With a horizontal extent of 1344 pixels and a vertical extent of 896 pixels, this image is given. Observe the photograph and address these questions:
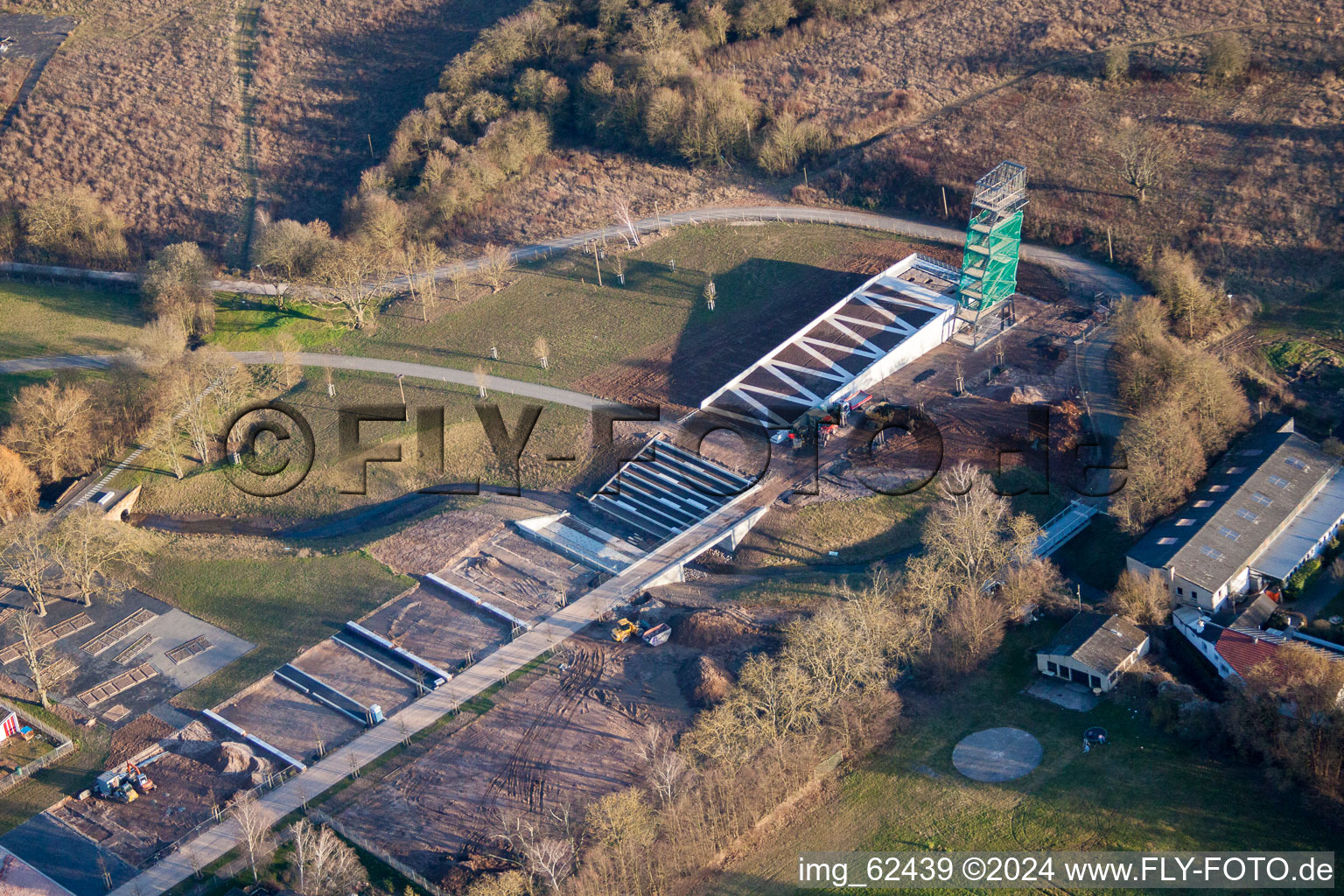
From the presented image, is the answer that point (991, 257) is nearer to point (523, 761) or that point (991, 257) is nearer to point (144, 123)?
point (523, 761)

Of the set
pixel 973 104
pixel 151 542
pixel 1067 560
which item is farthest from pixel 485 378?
pixel 973 104

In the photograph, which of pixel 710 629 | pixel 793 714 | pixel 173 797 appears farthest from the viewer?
pixel 710 629

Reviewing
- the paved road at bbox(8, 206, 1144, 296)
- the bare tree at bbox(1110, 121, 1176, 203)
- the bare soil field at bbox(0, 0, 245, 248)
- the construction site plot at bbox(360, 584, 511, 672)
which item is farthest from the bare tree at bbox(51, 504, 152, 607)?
the bare tree at bbox(1110, 121, 1176, 203)

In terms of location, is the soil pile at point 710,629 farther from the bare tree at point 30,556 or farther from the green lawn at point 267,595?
the bare tree at point 30,556

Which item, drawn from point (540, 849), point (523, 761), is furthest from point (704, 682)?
point (540, 849)

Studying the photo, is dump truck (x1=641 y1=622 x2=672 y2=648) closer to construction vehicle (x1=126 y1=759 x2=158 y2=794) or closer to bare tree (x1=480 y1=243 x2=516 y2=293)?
construction vehicle (x1=126 y1=759 x2=158 y2=794)

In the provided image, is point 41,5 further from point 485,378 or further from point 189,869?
point 189,869
